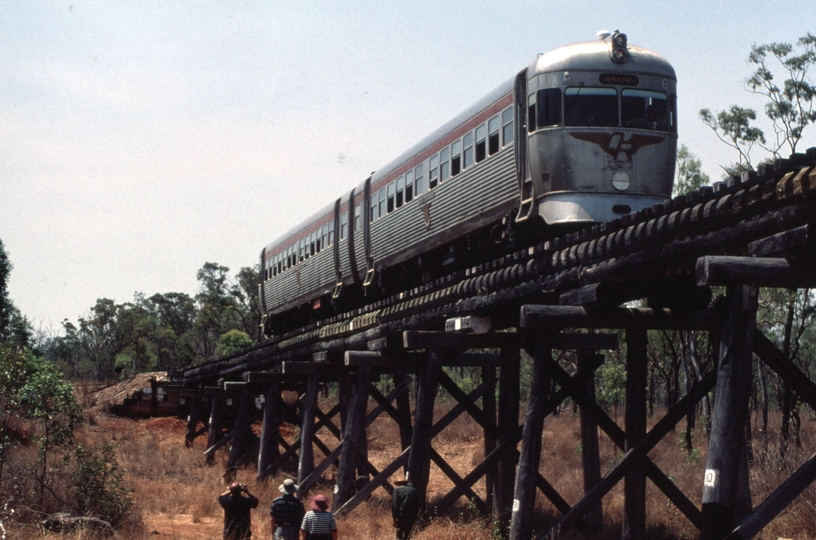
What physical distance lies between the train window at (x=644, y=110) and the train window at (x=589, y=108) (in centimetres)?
17

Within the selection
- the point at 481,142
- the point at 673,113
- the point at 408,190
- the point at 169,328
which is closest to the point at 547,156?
the point at 673,113

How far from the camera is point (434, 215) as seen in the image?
56.7ft

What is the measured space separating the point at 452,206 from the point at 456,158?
82cm

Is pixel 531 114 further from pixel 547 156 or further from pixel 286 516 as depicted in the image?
pixel 286 516

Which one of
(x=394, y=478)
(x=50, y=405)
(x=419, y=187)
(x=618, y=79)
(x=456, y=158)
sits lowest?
(x=394, y=478)

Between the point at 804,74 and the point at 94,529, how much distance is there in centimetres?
2665

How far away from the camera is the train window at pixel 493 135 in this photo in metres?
15.0

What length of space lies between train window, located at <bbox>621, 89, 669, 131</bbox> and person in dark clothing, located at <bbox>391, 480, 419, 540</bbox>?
5.71 meters

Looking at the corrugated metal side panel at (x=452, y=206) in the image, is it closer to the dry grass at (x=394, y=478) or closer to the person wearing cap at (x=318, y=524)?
the dry grass at (x=394, y=478)

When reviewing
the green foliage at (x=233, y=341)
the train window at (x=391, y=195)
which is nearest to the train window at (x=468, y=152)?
the train window at (x=391, y=195)

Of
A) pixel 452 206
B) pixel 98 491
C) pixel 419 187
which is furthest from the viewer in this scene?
pixel 419 187

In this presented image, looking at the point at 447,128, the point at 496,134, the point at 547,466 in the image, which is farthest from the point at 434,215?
the point at 547,466

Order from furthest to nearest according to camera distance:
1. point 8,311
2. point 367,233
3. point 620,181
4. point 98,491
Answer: point 8,311 → point 367,233 → point 98,491 → point 620,181

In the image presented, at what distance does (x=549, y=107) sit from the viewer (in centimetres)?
1368
